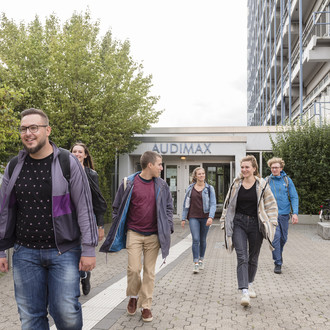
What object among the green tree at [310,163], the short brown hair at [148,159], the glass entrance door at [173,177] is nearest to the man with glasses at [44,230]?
the short brown hair at [148,159]

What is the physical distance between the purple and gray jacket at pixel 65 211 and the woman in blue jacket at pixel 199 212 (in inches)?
170

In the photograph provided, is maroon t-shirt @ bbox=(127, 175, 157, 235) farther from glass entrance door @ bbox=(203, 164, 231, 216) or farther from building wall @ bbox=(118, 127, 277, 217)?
→ glass entrance door @ bbox=(203, 164, 231, 216)

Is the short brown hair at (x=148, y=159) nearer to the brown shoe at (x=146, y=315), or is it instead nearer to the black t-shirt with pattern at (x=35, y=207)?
the brown shoe at (x=146, y=315)

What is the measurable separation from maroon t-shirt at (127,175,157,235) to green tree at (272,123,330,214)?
13.3 m

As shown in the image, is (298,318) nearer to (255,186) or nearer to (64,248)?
(255,186)

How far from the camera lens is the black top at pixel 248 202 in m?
5.27

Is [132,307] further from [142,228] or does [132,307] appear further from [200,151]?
[200,151]

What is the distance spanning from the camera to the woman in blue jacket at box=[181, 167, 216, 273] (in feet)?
23.4

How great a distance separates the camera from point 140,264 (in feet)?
15.0

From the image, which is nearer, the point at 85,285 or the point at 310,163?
the point at 85,285

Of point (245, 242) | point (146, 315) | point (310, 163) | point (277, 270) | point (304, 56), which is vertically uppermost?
point (304, 56)

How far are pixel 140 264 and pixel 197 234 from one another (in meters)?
2.72

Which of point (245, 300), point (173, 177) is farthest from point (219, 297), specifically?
point (173, 177)

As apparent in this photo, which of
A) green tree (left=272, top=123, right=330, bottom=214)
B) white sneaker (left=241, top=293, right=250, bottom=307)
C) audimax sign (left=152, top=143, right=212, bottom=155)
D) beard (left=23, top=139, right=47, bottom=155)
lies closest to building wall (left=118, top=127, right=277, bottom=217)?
audimax sign (left=152, top=143, right=212, bottom=155)
